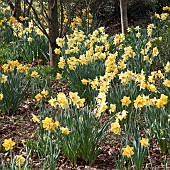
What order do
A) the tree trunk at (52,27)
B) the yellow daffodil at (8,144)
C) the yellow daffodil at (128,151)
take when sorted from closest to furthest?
the yellow daffodil at (128,151)
the yellow daffodil at (8,144)
the tree trunk at (52,27)

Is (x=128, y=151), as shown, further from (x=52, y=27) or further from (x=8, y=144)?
(x=52, y=27)

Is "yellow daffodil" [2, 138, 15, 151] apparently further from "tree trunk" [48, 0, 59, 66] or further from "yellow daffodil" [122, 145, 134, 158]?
"tree trunk" [48, 0, 59, 66]

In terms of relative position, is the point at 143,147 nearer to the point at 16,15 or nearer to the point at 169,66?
the point at 169,66

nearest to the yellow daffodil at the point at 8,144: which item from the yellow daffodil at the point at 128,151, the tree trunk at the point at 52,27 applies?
the yellow daffodil at the point at 128,151

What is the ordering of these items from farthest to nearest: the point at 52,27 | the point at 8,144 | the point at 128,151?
the point at 52,27, the point at 8,144, the point at 128,151

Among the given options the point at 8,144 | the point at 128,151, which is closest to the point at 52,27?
the point at 8,144

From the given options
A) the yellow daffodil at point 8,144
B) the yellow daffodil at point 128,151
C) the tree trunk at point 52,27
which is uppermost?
the tree trunk at point 52,27

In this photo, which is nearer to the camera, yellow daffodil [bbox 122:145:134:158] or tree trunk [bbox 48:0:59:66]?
yellow daffodil [bbox 122:145:134:158]

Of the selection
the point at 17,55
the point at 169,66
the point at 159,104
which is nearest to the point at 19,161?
the point at 159,104

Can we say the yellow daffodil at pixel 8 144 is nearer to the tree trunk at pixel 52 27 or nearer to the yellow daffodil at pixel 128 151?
the yellow daffodil at pixel 128 151

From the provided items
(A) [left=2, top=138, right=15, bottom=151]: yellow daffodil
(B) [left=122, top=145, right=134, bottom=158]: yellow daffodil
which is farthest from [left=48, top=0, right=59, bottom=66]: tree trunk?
(B) [left=122, top=145, right=134, bottom=158]: yellow daffodil

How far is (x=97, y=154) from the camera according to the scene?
3.16m

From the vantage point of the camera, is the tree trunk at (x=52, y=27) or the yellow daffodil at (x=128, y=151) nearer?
the yellow daffodil at (x=128, y=151)

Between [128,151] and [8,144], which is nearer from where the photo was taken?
[128,151]
